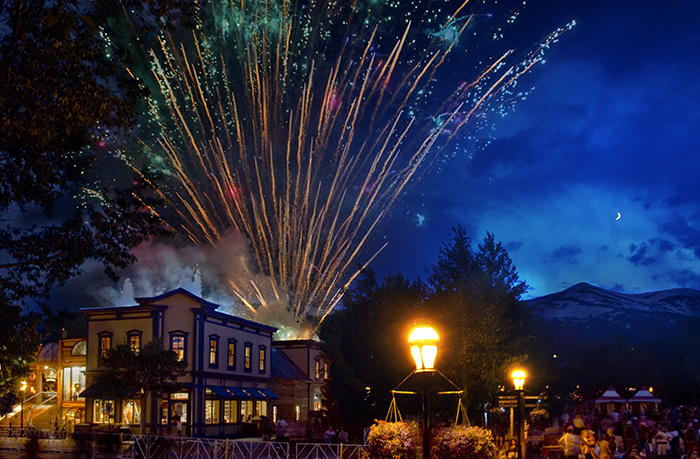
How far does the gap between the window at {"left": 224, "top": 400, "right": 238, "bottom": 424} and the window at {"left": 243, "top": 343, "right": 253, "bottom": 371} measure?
8.36 feet

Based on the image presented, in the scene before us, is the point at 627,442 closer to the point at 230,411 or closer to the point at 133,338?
the point at 230,411

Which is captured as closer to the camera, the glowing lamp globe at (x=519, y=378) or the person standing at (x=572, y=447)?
the person standing at (x=572, y=447)

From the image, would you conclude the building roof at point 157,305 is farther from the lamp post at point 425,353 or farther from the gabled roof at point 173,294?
the lamp post at point 425,353

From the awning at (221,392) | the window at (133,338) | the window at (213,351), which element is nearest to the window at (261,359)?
the awning at (221,392)

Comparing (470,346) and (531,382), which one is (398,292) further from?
(531,382)

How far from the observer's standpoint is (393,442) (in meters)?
15.8

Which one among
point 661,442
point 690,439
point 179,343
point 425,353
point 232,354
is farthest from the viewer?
point 232,354

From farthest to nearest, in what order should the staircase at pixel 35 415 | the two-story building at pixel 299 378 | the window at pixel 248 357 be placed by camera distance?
the two-story building at pixel 299 378 < the staircase at pixel 35 415 < the window at pixel 248 357

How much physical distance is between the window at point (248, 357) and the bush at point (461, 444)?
88.7ft

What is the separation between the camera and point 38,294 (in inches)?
621

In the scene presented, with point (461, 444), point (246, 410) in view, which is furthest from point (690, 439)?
point (246, 410)

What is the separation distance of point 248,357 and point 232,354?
7.21 ft

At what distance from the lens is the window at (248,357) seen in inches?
1642

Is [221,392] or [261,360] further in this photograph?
[261,360]
